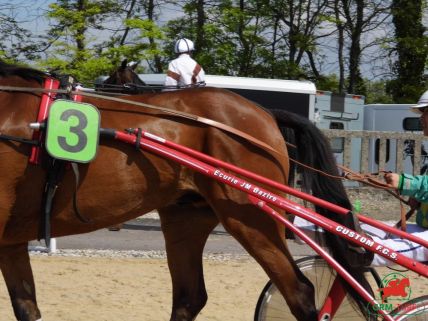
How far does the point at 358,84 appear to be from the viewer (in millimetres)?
21719

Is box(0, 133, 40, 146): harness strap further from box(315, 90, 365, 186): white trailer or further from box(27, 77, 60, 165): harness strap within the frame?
box(315, 90, 365, 186): white trailer

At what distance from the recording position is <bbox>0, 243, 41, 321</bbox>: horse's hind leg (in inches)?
180

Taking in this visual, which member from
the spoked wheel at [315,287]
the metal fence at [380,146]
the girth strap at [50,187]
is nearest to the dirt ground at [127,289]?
the spoked wheel at [315,287]

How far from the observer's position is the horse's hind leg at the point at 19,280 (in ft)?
15.0

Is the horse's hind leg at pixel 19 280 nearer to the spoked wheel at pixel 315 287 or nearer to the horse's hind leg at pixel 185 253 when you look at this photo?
the horse's hind leg at pixel 185 253

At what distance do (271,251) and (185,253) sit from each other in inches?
28.9

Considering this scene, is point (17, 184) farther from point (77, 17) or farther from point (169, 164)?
point (77, 17)

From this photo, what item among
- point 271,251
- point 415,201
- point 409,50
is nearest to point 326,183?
point 415,201

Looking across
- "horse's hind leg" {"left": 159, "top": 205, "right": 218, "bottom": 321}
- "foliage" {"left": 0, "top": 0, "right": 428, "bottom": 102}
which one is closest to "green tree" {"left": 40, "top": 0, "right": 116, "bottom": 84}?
"foliage" {"left": 0, "top": 0, "right": 428, "bottom": 102}

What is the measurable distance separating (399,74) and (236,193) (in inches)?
691

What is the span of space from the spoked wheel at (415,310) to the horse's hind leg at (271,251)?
490mm

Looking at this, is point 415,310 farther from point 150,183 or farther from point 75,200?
point 75,200

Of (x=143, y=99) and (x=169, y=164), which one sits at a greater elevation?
(x=143, y=99)

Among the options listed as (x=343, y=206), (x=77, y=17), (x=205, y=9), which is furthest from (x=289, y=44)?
(x=343, y=206)
